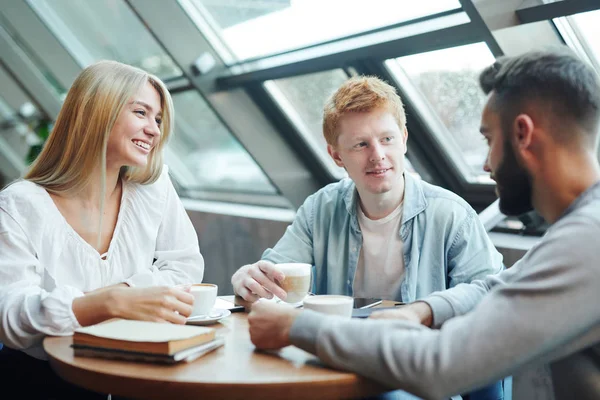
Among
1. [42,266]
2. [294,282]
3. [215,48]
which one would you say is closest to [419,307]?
[294,282]

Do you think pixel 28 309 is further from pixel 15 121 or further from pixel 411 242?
pixel 15 121

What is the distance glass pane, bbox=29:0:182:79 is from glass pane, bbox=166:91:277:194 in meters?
0.47

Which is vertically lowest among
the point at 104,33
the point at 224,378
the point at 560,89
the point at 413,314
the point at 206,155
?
the point at 224,378

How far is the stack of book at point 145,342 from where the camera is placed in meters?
1.34

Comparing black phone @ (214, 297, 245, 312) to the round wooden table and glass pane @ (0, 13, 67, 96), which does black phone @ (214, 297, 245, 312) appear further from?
glass pane @ (0, 13, 67, 96)

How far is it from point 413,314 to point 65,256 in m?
1.11

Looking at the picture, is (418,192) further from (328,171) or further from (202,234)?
(202,234)

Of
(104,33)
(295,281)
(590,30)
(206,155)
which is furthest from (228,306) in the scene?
(104,33)

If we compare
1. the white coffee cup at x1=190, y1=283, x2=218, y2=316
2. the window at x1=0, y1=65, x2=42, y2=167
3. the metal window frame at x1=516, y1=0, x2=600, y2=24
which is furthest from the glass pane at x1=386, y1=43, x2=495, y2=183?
the window at x1=0, y1=65, x2=42, y2=167

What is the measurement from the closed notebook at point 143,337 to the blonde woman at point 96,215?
165mm

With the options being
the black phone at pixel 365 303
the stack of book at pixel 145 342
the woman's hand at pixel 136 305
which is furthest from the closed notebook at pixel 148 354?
the black phone at pixel 365 303

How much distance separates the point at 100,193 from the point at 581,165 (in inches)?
60.2

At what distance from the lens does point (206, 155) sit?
627 centimetres

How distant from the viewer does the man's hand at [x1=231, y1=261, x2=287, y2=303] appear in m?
1.82
